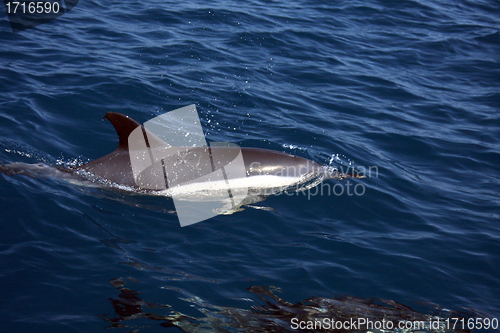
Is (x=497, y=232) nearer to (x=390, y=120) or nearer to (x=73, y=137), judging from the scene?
(x=390, y=120)

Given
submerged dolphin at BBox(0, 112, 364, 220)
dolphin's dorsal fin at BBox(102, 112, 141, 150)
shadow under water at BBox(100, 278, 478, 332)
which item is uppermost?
dolphin's dorsal fin at BBox(102, 112, 141, 150)

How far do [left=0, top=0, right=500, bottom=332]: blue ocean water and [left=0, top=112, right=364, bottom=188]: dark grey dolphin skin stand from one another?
307 mm

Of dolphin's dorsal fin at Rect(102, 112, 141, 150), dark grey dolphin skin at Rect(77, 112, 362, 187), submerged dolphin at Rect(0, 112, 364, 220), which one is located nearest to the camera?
dolphin's dorsal fin at Rect(102, 112, 141, 150)

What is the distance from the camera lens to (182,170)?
8133mm

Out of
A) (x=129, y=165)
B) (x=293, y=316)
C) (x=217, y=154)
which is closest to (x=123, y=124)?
(x=129, y=165)

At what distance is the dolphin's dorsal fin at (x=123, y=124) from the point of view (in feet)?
24.5

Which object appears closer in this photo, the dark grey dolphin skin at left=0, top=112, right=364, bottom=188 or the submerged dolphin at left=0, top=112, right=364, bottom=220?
the dark grey dolphin skin at left=0, top=112, right=364, bottom=188

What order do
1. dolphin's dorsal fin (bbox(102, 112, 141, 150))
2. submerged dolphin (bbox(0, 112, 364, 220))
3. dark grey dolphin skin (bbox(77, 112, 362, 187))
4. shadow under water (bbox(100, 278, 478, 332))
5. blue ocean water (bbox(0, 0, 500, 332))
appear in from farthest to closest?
submerged dolphin (bbox(0, 112, 364, 220)), dark grey dolphin skin (bbox(77, 112, 362, 187)), dolphin's dorsal fin (bbox(102, 112, 141, 150)), blue ocean water (bbox(0, 0, 500, 332)), shadow under water (bbox(100, 278, 478, 332))

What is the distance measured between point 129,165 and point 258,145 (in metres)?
3.25

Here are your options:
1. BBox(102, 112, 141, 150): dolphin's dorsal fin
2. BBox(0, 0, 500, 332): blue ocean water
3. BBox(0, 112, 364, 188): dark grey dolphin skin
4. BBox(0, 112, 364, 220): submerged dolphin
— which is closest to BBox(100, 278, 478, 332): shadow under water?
BBox(0, 0, 500, 332): blue ocean water

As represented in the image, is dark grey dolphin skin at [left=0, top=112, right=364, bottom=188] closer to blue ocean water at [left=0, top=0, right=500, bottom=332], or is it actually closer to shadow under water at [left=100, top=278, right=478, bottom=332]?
blue ocean water at [left=0, top=0, right=500, bottom=332]

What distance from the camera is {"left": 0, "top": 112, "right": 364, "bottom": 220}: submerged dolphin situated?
7.97 metres

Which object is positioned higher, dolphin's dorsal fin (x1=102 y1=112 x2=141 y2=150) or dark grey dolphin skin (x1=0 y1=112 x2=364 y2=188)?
dolphin's dorsal fin (x1=102 y1=112 x2=141 y2=150)

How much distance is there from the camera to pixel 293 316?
19.5ft
